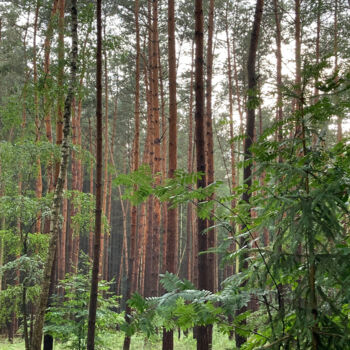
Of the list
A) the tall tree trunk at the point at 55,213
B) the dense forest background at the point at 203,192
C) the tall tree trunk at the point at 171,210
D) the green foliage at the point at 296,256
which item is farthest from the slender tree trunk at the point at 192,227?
the green foliage at the point at 296,256

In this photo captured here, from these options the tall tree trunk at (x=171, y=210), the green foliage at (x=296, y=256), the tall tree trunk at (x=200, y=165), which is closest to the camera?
the green foliage at (x=296, y=256)

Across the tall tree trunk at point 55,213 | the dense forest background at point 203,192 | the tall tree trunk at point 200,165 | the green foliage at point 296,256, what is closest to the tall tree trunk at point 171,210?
the dense forest background at point 203,192

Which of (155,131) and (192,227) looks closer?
(155,131)

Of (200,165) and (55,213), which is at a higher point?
(200,165)

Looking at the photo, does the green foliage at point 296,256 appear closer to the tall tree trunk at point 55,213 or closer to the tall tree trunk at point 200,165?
the tall tree trunk at point 200,165

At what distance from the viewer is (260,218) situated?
235 cm

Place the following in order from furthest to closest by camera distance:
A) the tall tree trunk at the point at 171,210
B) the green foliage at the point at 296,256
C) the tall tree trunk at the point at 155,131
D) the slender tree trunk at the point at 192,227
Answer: the slender tree trunk at the point at 192,227
the tall tree trunk at the point at 155,131
the tall tree trunk at the point at 171,210
the green foliage at the point at 296,256

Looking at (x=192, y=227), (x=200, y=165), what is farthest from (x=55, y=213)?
(x=192, y=227)

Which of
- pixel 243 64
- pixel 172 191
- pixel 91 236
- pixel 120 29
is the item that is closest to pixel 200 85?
pixel 172 191

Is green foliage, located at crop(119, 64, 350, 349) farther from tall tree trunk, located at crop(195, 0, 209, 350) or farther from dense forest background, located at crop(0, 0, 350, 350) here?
tall tree trunk, located at crop(195, 0, 209, 350)

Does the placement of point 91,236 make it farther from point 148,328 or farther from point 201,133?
point 148,328

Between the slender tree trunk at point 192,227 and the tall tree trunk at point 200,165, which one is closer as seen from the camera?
the tall tree trunk at point 200,165

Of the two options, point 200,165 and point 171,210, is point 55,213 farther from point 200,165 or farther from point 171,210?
point 171,210

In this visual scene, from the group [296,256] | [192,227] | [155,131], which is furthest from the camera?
[192,227]
